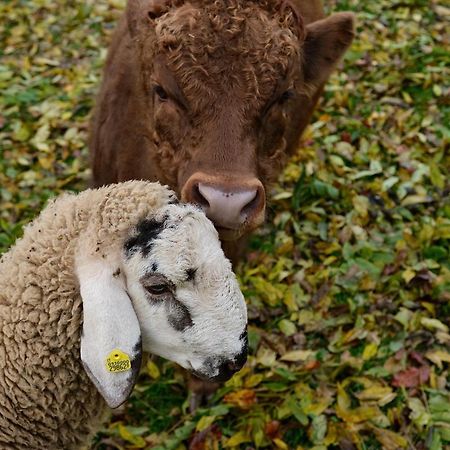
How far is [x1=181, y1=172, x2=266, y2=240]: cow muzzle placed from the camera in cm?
293

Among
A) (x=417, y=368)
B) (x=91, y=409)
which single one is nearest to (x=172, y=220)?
(x=91, y=409)

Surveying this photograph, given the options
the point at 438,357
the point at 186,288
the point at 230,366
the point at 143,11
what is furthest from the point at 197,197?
the point at 438,357

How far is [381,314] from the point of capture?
14.9ft

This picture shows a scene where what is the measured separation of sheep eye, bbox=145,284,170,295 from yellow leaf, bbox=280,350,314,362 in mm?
1982

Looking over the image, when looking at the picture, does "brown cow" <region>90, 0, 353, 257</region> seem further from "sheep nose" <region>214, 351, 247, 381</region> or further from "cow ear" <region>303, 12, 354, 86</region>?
"sheep nose" <region>214, 351, 247, 381</region>

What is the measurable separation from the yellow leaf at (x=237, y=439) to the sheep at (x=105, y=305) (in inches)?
49.6

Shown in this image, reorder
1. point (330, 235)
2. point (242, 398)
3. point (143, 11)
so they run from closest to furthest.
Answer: point (143, 11), point (242, 398), point (330, 235)

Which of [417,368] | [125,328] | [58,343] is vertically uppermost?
[125,328]

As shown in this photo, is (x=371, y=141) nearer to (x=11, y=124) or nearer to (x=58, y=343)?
(x=11, y=124)

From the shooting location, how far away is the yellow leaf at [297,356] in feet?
13.9

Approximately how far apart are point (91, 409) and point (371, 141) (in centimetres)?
386

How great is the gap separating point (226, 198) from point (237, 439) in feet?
5.45

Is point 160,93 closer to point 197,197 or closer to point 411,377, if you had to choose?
point 197,197

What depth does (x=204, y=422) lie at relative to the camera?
12.6ft
